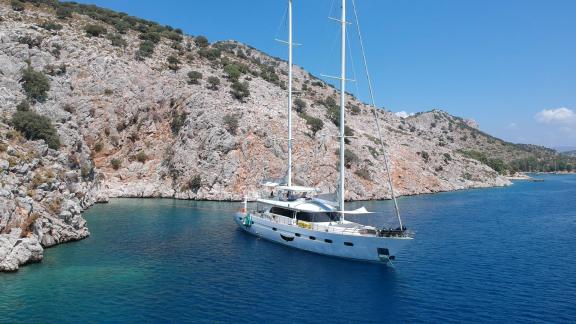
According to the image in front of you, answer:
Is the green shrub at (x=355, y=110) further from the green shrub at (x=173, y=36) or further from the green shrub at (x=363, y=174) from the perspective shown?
the green shrub at (x=173, y=36)

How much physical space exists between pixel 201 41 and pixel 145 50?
2485cm

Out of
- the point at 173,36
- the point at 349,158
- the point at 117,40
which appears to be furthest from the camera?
the point at 173,36

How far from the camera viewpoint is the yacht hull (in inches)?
1388

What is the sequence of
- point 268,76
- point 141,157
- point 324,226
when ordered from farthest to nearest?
point 268,76 < point 141,157 < point 324,226

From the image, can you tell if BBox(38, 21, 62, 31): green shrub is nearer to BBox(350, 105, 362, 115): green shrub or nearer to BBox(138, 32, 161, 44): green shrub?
BBox(138, 32, 161, 44): green shrub

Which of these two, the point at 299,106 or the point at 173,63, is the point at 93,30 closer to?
the point at 173,63

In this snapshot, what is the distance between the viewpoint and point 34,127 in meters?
50.9

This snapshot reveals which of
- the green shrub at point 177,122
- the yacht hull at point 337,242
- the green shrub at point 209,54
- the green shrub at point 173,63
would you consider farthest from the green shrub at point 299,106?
the yacht hull at point 337,242

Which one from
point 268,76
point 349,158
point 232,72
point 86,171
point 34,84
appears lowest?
point 86,171

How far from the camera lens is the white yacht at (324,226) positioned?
35594 millimetres

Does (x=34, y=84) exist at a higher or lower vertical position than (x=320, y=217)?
→ higher

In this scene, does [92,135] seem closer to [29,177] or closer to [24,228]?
[29,177]

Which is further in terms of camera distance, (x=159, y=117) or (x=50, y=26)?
(x=50, y=26)

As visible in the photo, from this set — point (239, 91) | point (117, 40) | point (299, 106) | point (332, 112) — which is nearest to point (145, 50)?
point (117, 40)
